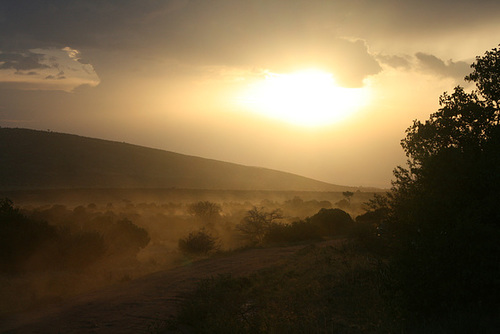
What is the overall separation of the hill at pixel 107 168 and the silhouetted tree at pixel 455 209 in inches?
3059

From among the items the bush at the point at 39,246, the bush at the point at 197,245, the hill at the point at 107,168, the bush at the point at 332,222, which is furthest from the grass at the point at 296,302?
the hill at the point at 107,168

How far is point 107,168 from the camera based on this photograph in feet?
310

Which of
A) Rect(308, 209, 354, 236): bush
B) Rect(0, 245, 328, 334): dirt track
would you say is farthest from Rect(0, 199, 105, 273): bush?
Rect(308, 209, 354, 236): bush

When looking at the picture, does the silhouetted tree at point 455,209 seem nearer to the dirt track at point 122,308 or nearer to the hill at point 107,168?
the dirt track at point 122,308

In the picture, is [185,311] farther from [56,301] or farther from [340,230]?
[340,230]

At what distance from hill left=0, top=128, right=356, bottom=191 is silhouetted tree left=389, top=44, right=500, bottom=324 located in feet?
255

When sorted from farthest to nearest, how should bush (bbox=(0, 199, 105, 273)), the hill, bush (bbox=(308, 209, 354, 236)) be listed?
the hill → bush (bbox=(308, 209, 354, 236)) → bush (bbox=(0, 199, 105, 273))

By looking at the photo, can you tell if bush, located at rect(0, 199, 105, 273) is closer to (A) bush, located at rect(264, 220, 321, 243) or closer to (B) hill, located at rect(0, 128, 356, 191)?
(A) bush, located at rect(264, 220, 321, 243)

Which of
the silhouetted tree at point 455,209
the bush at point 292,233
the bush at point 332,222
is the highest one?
the silhouetted tree at point 455,209

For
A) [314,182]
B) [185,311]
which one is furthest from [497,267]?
[314,182]

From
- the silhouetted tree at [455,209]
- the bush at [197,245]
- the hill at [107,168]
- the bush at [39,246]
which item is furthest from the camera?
the hill at [107,168]

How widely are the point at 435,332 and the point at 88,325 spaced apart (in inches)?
354

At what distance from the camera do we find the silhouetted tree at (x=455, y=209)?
8.30m

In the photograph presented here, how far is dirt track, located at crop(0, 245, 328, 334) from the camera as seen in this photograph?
11141 mm
